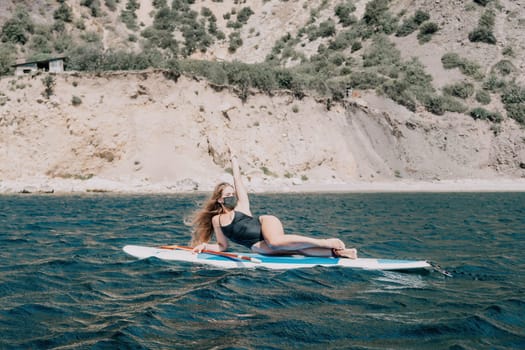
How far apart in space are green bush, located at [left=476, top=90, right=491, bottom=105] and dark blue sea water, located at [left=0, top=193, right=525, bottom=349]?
29.8 metres

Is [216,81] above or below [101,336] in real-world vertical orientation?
above

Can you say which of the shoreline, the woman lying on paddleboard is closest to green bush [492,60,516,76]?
the shoreline

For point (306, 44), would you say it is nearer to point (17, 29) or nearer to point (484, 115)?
point (484, 115)

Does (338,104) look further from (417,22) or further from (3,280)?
(3,280)

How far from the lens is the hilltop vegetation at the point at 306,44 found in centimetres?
3641

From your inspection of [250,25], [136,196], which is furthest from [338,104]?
[250,25]

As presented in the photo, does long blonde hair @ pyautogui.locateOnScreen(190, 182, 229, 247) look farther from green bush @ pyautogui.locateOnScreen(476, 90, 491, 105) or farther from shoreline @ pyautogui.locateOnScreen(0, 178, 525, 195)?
green bush @ pyautogui.locateOnScreen(476, 90, 491, 105)

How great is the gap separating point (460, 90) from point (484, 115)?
3.28m

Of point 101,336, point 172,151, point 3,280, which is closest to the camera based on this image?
point 101,336

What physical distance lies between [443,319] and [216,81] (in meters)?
29.9

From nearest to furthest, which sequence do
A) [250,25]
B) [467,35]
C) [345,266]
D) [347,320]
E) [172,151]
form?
1. [347,320]
2. [345,266]
3. [172,151]
4. [467,35]
5. [250,25]

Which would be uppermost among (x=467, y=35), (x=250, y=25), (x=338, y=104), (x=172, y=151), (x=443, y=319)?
(x=250, y=25)

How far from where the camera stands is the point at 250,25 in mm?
59375

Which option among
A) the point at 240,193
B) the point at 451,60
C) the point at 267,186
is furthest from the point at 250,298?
the point at 451,60
